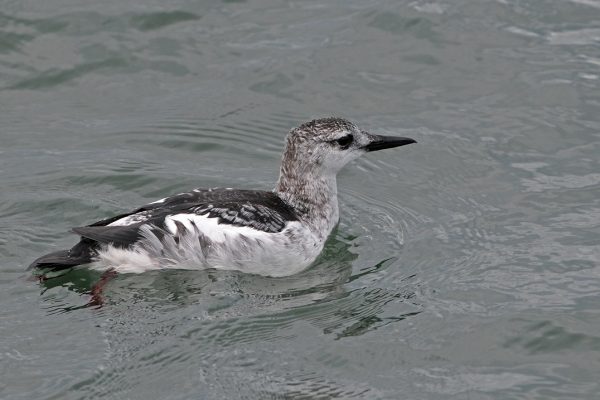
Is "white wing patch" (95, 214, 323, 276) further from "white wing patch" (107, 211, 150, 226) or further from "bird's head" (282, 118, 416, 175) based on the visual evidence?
"bird's head" (282, 118, 416, 175)

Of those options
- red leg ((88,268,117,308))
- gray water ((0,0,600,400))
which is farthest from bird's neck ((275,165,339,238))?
red leg ((88,268,117,308))

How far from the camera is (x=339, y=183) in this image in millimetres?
13992

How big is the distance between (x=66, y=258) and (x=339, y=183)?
13.8ft

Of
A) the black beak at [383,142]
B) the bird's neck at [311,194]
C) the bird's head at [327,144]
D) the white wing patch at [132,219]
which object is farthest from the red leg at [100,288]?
the black beak at [383,142]

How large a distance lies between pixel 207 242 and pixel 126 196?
2.27 metres

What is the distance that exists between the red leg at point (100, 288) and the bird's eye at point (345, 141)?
2810 millimetres

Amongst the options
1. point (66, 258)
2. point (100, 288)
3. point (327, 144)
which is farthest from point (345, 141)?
point (66, 258)

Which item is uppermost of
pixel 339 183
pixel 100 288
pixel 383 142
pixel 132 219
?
pixel 383 142

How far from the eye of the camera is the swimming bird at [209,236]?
36.0ft

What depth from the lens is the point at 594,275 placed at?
37.6 feet

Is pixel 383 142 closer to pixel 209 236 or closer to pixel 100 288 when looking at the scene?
pixel 209 236

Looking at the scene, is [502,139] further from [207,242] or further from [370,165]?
[207,242]

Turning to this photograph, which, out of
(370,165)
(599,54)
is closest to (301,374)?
(370,165)

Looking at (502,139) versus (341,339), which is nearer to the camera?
(341,339)
